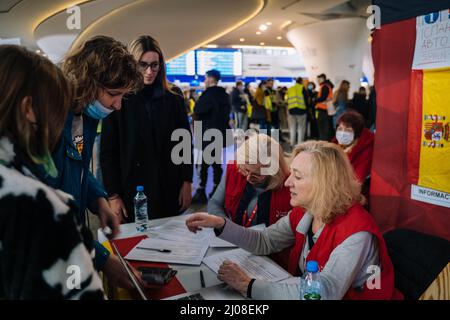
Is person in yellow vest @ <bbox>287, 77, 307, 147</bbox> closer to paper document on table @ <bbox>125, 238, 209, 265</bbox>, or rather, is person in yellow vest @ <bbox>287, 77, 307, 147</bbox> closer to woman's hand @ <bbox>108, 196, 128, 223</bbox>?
woman's hand @ <bbox>108, 196, 128, 223</bbox>

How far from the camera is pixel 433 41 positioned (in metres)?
2.08

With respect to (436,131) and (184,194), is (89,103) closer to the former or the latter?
(184,194)

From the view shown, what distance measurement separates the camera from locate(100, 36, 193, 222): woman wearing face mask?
202 cm

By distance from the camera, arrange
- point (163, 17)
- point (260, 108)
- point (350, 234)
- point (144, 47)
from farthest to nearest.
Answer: point (260, 108), point (163, 17), point (144, 47), point (350, 234)

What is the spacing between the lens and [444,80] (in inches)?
80.4

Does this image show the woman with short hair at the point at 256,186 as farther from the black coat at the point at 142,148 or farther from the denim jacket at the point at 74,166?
the denim jacket at the point at 74,166

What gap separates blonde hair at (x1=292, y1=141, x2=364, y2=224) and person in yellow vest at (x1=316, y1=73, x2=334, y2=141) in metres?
6.37

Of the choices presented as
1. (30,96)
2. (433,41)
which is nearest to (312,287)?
(30,96)

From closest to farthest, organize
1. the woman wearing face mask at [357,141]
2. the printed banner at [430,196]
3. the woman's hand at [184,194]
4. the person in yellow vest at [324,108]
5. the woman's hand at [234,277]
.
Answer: the woman's hand at [234,277] < the printed banner at [430,196] < the woman's hand at [184,194] < the woman wearing face mask at [357,141] < the person in yellow vest at [324,108]

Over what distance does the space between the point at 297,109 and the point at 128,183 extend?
6.35 metres

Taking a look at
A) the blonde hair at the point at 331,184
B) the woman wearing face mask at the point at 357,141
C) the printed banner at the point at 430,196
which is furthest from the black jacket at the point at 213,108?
the blonde hair at the point at 331,184

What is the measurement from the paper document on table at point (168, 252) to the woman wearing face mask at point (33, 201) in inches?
27.8

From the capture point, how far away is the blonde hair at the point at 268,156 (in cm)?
193
